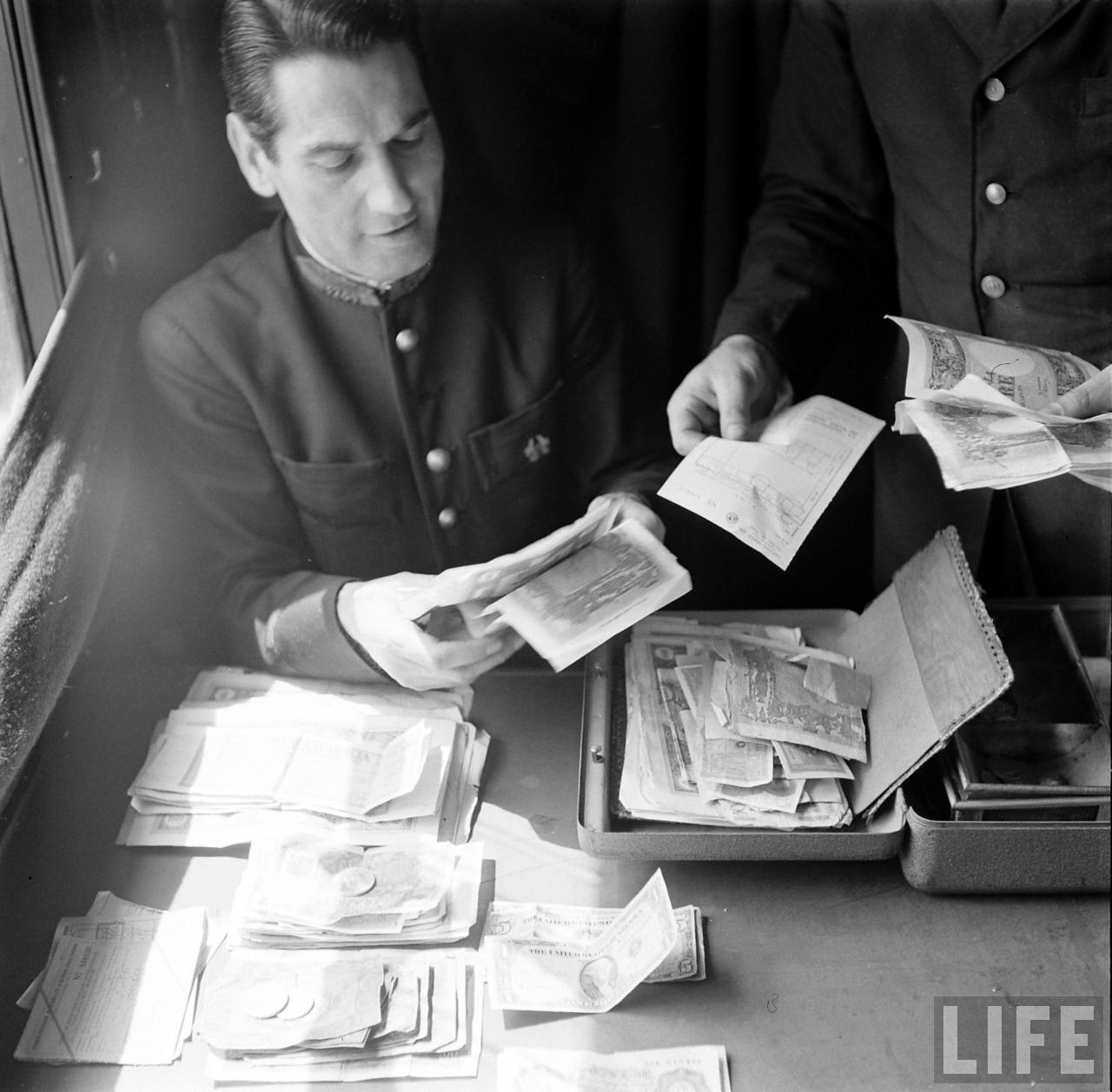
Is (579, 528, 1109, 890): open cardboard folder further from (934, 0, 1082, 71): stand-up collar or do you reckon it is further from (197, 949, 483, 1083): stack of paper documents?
(934, 0, 1082, 71): stand-up collar

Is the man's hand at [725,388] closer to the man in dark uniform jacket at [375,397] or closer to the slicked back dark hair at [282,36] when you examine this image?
the man in dark uniform jacket at [375,397]

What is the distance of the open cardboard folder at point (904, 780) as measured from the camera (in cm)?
148

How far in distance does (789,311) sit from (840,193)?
7.4 inches

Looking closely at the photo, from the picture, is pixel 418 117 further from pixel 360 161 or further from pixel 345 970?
pixel 345 970

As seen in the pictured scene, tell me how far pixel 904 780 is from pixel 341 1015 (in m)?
0.78

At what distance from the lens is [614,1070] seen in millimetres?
1349

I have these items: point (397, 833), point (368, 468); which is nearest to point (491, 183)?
point (368, 468)

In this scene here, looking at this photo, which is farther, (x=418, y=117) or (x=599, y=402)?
(x=599, y=402)

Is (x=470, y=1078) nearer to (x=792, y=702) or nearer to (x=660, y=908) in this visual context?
(x=660, y=908)

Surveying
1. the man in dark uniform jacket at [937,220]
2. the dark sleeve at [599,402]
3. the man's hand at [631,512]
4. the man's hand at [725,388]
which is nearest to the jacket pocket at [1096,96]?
the man in dark uniform jacket at [937,220]

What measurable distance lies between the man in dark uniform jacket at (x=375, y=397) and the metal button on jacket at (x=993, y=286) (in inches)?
21.9

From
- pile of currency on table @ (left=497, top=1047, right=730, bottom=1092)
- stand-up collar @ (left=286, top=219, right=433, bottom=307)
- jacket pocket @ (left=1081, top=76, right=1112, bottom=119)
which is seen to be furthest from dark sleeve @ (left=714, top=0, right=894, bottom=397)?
pile of currency on table @ (left=497, top=1047, right=730, bottom=1092)

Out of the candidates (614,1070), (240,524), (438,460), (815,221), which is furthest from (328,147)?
(614,1070)

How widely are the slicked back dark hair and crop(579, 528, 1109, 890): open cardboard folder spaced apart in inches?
38.4
